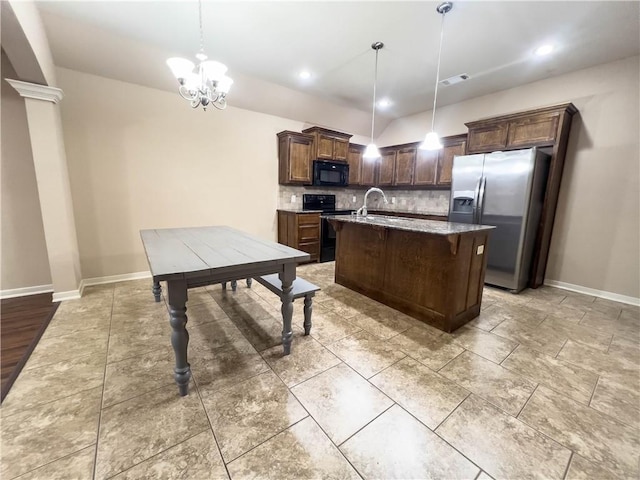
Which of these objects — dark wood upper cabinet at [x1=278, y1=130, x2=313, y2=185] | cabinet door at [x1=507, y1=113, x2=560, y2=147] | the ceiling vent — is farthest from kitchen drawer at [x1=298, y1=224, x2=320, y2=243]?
cabinet door at [x1=507, y1=113, x2=560, y2=147]

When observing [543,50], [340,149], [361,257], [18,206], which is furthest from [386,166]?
[18,206]

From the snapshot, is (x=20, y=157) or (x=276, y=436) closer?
(x=276, y=436)

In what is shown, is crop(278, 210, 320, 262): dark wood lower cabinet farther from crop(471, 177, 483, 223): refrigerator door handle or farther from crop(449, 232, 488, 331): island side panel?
crop(449, 232, 488, 331): island side panel

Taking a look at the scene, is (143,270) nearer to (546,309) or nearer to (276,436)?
(276,436)

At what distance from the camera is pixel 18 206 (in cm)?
298

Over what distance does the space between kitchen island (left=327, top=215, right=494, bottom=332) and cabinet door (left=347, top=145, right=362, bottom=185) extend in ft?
8.19

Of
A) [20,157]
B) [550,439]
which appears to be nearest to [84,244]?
[20,157]

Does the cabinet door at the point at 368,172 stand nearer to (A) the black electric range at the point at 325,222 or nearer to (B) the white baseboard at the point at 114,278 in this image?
(A) the black electric range at the point at 325,222

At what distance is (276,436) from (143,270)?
3.46 m

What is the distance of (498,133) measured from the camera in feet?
11.9

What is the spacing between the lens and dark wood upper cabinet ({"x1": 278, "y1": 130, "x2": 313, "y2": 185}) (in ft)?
14.7

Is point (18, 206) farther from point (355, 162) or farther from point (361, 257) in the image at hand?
point (355, 162)

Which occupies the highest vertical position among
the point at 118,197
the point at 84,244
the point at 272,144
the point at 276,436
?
the point at 272,144

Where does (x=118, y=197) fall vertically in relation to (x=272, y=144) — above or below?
below
